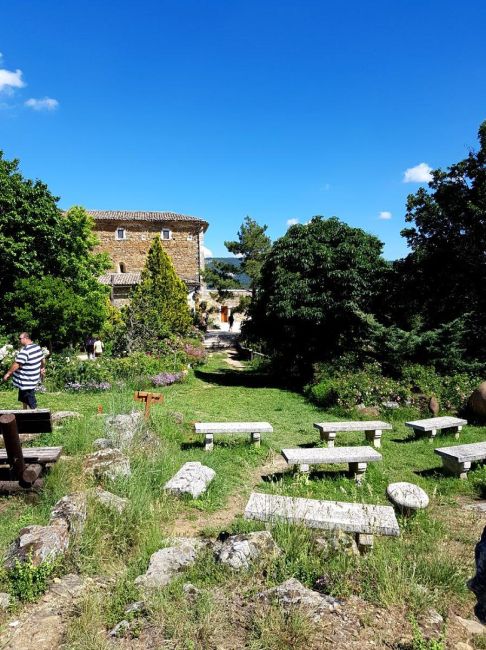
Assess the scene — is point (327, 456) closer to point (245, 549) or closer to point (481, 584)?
point (245, 549)

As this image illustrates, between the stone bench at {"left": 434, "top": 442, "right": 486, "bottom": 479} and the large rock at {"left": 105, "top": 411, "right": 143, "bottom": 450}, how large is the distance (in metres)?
4.68

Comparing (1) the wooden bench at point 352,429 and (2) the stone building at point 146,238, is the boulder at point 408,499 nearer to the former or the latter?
(1) the wooden bench at point 352,429

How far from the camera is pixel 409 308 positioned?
14500 mm

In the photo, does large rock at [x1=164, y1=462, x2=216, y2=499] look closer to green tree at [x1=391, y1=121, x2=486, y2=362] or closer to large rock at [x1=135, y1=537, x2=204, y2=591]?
large rock at [x1=135, y1=537, x2=204, y2=591]

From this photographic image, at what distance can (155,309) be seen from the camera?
18.8 metres

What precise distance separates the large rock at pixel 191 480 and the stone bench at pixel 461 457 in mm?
3502

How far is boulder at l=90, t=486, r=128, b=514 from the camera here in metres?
4.30

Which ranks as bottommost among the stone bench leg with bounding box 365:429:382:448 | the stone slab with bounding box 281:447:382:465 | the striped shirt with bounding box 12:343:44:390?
the stone bench leg with bounding box 365:429:382:448

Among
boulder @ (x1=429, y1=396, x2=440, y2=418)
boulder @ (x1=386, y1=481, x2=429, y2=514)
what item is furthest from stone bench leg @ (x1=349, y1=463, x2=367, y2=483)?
boulder @ (x1=429, y1=396, x2=440, y2=418)

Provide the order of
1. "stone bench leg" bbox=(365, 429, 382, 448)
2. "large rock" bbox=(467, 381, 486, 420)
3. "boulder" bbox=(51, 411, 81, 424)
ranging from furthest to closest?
1. "large rock" bbox=(467, 381, 486, 420)
2. "stone bench leg" bbox=(365, 429, 382, 448)
3. "boulder" bbox=(51, 411, 81, 424)

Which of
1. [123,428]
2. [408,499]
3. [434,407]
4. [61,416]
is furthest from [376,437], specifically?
[61,416]

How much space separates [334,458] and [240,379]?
10.8m

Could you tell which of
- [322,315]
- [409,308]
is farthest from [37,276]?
[409,308]

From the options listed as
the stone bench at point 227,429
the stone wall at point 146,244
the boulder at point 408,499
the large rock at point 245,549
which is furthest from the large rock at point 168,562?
the stone wall at point 146,244
